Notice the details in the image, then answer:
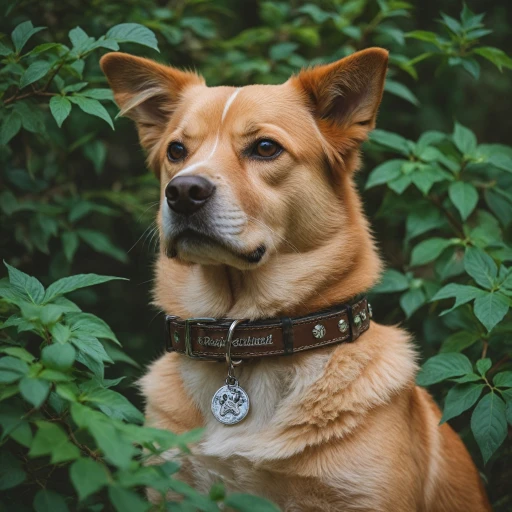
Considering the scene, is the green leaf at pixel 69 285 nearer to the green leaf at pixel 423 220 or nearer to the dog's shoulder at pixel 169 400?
the dog's shoulder at pixel 169 400

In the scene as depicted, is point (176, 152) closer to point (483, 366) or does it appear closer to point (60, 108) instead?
point (60, 108)

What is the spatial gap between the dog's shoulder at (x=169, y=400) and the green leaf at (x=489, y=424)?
1.09 metres

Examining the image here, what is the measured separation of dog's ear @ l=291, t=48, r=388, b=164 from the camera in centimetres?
275

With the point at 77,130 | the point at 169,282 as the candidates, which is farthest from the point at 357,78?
the point at 77,130

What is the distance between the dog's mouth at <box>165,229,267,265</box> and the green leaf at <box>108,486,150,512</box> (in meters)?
1.07

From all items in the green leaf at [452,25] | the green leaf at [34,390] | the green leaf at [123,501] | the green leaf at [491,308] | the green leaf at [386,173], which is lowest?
the green leaf at [386,173]

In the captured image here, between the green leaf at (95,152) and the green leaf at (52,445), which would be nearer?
the green leaf at (52,445)

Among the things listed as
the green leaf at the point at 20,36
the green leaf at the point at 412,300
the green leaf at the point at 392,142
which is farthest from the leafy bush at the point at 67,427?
the green leaf at the point at 392,142

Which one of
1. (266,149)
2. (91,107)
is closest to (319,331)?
(266,149)

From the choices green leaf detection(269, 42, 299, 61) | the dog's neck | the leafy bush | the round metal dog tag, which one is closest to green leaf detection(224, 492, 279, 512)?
the leafy bush

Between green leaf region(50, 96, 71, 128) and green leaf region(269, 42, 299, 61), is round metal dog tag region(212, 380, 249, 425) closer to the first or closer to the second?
green leaf region(50, 96, 71, 128)

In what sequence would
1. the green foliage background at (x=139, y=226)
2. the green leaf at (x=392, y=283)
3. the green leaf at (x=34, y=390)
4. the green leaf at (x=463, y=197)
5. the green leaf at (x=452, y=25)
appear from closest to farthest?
the green leaf at (x=34, y=390), the green foliage background at (x=139, y=226), the green leaf at (x=463, y=197), the green leaf at (x=392, y=283), the green leaf at (x=452, y=25)

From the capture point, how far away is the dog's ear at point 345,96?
9.04ft

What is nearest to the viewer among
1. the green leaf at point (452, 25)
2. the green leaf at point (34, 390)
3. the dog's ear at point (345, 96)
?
the green leaf at point (34, 390)
